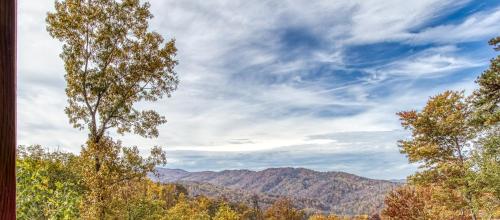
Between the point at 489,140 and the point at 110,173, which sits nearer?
the point at 110,173

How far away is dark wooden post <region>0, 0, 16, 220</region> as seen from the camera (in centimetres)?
78

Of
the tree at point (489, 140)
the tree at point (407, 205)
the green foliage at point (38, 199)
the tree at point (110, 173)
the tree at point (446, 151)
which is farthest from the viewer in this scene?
the tree at point (407, 205)

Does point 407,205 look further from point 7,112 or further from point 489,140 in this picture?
point 7,112

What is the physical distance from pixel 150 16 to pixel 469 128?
65.6 feet

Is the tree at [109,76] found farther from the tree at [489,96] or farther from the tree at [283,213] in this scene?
the tree at [283,213]

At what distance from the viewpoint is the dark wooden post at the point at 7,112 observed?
2.56 feet

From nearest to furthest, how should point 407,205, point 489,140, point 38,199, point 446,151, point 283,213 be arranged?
1. point 38,199
2. point 489,140
3. point 446,151
4. point 407,205
5. point 283,213

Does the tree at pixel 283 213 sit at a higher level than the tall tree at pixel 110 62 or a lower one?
lower

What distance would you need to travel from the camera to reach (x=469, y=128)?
2273 centimetres

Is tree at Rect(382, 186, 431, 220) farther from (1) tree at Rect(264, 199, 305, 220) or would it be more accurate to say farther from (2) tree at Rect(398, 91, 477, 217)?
(1) tree at Rect(264, 199, 305, 220)

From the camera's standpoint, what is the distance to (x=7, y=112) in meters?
0.79

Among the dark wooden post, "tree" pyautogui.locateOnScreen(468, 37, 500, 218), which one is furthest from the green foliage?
"tree" pyautogui.locateOnScreen(468, 37, 500, 218)

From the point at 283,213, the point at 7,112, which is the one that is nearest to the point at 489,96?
the point at 7,112

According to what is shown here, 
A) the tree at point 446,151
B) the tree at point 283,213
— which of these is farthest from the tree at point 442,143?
the tree at point 283,213
